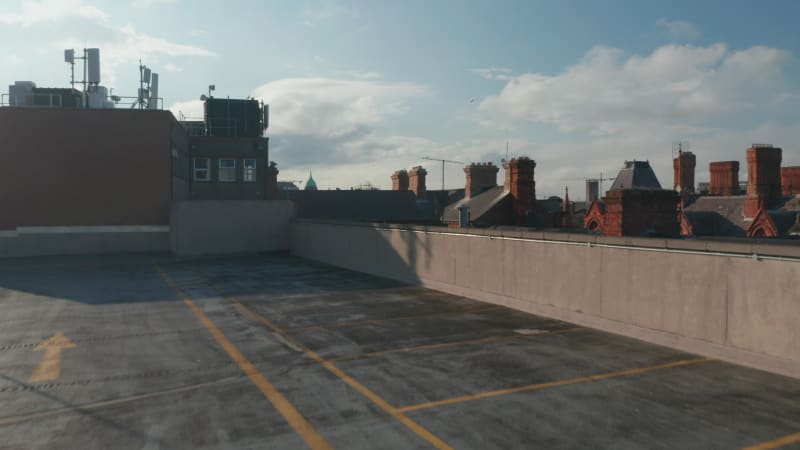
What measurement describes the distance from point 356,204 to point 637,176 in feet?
71.1

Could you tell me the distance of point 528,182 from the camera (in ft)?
113

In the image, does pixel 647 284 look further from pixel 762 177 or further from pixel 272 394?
pixel 762 177

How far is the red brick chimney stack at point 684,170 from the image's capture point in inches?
2172

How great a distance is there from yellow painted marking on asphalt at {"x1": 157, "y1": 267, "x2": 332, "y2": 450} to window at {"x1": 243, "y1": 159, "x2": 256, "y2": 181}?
28317mm

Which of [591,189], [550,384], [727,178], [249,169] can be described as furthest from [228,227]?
[727,178]

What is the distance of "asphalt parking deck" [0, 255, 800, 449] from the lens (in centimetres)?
704

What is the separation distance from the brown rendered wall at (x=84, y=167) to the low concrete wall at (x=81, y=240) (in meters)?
0.39

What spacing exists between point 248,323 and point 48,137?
25.1 m

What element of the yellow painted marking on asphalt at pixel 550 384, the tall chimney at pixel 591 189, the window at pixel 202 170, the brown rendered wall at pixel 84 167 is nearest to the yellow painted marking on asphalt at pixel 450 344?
the yellow painted marking on asphalt at pixel 550 384

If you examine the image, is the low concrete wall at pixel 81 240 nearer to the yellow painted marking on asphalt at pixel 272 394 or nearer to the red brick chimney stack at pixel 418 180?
the yellow painted marking on asphalt at pixel 272 394

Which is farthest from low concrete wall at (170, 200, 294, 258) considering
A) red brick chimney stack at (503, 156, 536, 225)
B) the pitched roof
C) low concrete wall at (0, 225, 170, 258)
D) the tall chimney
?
the tall chimney

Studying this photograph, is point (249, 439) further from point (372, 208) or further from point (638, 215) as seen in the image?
point (372, 208)

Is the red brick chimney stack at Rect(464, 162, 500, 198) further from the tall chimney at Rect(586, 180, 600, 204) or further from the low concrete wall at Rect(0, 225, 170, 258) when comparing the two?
the low concrete wall at Rect(0, 225, 170, 258)

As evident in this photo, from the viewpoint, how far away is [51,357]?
1105 cm
